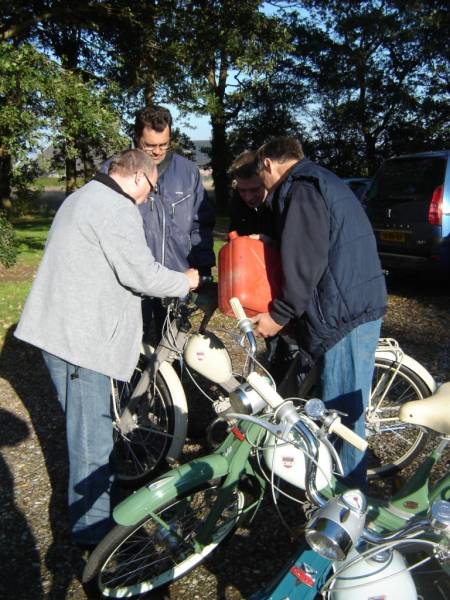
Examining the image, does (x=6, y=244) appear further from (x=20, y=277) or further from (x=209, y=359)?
(x=209, y=359)

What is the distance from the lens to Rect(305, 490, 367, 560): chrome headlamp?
4.50 ft

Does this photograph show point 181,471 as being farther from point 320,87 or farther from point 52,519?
point 320,87

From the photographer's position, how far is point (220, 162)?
21250 millimetres

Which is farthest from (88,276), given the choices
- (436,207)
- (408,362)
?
(436,207)

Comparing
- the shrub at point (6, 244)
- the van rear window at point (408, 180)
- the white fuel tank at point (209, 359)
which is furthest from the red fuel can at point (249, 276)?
the van rear window at point (408, 180)

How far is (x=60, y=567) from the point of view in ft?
8.80

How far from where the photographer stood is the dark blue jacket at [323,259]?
92.5 inches

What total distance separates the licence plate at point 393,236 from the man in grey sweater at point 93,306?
543 centimetres

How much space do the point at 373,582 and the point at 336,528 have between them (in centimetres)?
37

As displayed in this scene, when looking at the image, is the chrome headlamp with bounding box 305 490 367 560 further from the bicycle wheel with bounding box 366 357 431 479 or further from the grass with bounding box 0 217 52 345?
the grass with bounding box 0 217 52 345

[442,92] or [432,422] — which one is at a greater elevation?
[442,92]

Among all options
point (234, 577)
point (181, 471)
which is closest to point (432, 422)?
point (181, 471)

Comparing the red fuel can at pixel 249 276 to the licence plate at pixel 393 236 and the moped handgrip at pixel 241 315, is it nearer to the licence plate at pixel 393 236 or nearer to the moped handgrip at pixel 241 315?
the moped handgrip at pixel 241 315

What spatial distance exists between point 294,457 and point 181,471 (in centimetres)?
45
